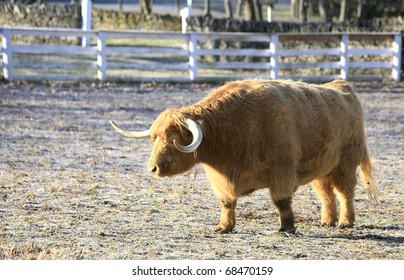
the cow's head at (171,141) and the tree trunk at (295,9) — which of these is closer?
the cow's head at (171,141)

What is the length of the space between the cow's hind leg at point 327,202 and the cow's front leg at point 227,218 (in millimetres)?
1101

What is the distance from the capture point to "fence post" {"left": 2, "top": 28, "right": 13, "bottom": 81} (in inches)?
956

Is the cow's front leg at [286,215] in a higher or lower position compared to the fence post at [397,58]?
higher

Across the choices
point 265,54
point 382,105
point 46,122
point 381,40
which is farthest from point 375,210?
point 381,40

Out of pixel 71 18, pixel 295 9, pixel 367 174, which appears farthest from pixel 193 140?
pixel 295 9

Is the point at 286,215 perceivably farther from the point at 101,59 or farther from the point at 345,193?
the point at 101,59

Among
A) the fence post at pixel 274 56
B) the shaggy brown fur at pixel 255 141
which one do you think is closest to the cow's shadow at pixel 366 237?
the shaggy brown fur at pixel 255 141

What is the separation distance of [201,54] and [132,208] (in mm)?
16505

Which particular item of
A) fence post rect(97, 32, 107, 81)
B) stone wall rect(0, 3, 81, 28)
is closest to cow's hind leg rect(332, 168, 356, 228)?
fence post rect(97, 32, 107, 81)

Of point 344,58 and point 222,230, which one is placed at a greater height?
point 222,230

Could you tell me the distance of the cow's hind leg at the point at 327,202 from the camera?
970 centimetres

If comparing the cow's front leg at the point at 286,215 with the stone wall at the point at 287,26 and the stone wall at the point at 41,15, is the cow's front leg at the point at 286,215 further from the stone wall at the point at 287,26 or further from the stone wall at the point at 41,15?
the stone wall at the point at 41,15

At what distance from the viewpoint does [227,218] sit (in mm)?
9078

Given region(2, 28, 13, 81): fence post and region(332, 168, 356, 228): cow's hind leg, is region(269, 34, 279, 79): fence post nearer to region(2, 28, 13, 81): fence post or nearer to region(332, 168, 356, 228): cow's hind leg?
region(2, 28, 13, 81): fence post
